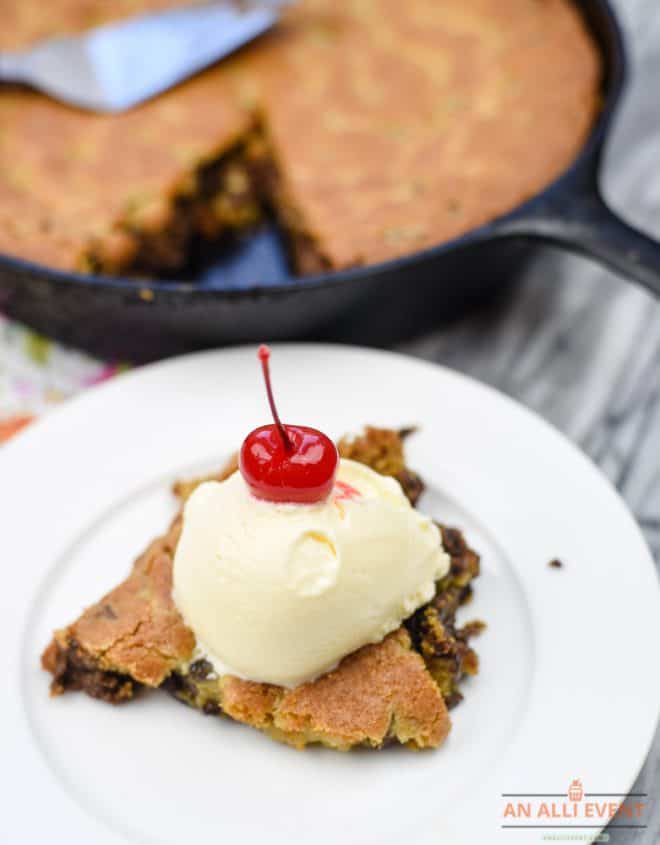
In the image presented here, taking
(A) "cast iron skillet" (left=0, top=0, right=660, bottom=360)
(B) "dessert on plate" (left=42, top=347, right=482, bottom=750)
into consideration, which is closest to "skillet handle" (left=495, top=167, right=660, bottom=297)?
(A) "cast iron skillet" (left=0, top=0, right=660, bottom=360)

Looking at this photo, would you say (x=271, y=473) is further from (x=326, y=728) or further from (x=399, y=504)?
(x=326, y=728)

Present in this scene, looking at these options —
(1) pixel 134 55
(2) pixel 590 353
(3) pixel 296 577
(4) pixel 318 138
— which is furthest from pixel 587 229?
(1) pixel 134 55

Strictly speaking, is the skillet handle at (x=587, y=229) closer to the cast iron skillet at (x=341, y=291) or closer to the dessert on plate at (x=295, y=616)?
the cast iron skillet at (x=341, y=291)

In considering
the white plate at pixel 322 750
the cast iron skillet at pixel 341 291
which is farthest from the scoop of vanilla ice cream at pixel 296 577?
the cast iron skillet at pixel 341 291

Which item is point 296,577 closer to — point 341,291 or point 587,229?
point 341,291

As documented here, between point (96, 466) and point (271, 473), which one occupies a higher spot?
point (271, 473)

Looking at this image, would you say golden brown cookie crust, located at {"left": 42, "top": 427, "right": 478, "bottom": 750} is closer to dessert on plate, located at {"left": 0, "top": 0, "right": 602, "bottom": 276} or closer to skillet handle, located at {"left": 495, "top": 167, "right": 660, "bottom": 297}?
skillet handle, located at {"left": 495, "top": 167, "right": 660, "bottom": 297}

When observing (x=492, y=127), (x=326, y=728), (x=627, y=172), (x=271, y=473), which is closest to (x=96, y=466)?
(x=271, y=473)
